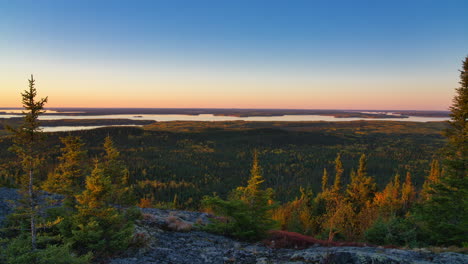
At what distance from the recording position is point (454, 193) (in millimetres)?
18469

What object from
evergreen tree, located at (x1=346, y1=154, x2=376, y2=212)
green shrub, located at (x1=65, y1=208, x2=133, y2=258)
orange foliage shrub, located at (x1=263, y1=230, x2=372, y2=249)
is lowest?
evergreen tree, located at (x1=346, y1=154, x2=376, y2=212)

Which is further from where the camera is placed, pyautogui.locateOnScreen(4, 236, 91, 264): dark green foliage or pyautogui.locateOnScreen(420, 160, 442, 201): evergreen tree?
pyautogui.locateOnScreen(420, 160, 442, 201): evergreen tree

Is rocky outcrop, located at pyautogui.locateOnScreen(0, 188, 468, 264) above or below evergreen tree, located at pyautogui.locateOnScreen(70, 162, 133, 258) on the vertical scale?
below

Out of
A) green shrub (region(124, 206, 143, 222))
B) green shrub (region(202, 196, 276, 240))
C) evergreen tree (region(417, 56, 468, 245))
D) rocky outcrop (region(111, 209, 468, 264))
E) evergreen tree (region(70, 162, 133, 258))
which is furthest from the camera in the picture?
evergreen tree (region(417, 56, 468, 245))

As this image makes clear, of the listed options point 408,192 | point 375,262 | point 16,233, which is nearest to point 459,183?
point 375,262

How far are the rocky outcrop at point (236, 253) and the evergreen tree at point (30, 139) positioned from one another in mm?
4183

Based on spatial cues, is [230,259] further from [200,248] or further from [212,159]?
[212,159]

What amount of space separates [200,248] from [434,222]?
665 inches

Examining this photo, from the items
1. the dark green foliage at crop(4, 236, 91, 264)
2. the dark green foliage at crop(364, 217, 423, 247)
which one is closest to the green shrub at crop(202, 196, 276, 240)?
the dark green foliage at crop(4, 236, 91, 264)

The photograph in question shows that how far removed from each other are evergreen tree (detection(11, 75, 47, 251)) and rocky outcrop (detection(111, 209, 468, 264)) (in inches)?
165

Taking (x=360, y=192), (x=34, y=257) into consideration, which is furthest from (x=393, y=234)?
(x=360, y=192)

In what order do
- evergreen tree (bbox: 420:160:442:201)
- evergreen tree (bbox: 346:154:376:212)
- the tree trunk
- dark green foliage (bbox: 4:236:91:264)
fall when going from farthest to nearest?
evergreen tree (bbox: 346:154:376:212)
evergreen tree (bbox: 420:160:442:201)
the tree trunk
dark green foliage (bbox: 4:236:91:264)

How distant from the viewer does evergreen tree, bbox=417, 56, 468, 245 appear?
17.2 metres

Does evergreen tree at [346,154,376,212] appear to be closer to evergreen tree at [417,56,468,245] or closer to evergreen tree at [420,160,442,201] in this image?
evergreen tree at [420,160,442,201]
